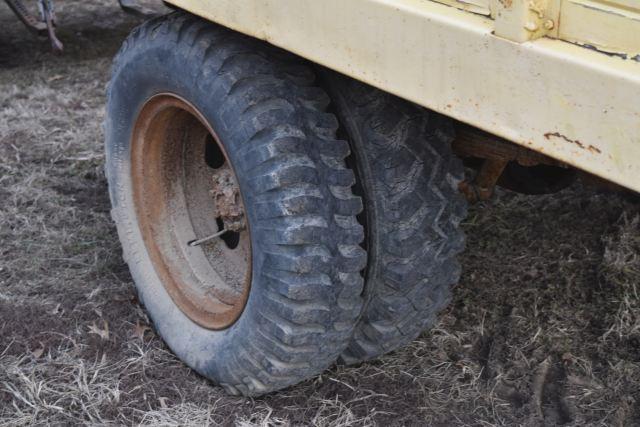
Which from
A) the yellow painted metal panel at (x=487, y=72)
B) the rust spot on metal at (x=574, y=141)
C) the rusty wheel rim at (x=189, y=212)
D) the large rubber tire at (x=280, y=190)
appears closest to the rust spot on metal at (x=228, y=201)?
the rusty wheel rim at (x=189, y=212)

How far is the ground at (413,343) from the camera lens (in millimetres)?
2902

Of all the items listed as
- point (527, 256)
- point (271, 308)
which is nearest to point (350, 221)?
point (271, 308)

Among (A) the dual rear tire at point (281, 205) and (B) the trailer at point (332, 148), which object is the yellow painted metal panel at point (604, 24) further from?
(A) the dual rear tire at point (281, 205)

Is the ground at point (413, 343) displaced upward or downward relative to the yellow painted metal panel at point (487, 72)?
downward

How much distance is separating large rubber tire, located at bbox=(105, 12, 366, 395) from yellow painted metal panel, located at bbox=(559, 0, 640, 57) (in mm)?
919

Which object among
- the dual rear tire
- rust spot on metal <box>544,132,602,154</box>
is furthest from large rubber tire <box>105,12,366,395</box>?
rust spot on metal <box>544,132,602,154</box>

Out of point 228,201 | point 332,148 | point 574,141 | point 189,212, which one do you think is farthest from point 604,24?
point 189,212

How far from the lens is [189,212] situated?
3.25m

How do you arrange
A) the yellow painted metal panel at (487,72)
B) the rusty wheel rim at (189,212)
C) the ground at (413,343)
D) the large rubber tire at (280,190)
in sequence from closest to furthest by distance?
the yellow painted metal panel at (487,72)
the large rubber tire at (280,190)
the ground at (413,343)
the rusty wheel rim at (189,212)

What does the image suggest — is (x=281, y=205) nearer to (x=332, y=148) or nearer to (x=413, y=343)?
(x=332, y=148)

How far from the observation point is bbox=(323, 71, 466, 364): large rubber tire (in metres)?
2.51

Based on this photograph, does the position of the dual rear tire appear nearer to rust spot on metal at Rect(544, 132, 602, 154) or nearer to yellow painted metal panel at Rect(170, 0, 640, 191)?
yellow painted metal panel at Rect(170, 0, 640, 191)

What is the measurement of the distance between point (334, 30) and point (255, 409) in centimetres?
133

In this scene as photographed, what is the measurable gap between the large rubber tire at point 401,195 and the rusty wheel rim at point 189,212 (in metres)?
0.54
